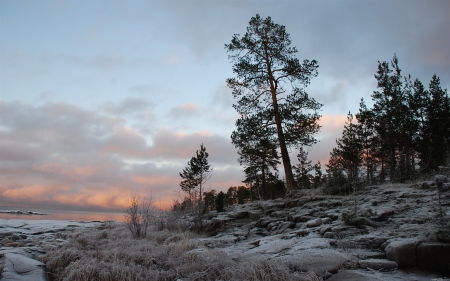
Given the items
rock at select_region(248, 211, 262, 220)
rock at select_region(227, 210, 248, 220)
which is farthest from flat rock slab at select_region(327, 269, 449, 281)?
rock at select_region(227, 210, 248, 220)

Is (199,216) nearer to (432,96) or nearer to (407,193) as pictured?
(407,193)

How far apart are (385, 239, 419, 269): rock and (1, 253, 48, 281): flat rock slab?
589 cm

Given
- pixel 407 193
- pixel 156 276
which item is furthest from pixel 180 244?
pixel 407 193

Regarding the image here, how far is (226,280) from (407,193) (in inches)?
260

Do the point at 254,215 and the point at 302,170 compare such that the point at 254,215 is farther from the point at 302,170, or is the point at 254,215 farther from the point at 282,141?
the point at 302,170

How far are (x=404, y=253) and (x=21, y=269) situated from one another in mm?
6551

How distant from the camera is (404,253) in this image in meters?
3.82

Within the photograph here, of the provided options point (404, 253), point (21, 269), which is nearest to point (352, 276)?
point (404, 253)

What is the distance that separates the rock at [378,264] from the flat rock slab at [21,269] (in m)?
5.43

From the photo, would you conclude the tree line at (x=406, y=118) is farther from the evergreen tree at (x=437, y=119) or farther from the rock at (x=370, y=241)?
the rock at (x=370, y=241)

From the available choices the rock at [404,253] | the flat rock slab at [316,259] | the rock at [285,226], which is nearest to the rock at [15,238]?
the rock at [285,226]

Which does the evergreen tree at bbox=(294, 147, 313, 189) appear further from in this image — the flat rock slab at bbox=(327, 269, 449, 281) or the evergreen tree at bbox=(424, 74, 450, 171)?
the flat rock slab at bbox=(327, 269, 449, 281)

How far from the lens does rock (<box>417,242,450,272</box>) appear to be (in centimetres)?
352

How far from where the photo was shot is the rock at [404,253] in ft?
12.3
